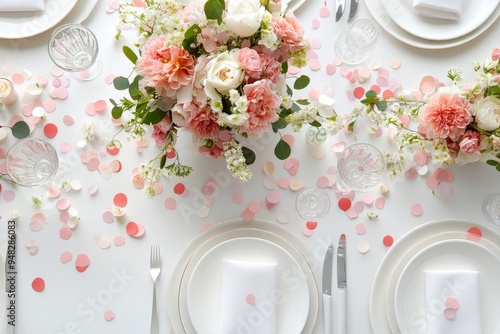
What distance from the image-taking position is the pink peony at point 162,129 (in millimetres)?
1224

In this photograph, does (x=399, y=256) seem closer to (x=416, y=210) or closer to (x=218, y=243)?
(x=416, y=210)

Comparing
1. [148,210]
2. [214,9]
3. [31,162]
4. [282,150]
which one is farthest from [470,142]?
[31,162]

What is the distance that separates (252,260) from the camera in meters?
1.38

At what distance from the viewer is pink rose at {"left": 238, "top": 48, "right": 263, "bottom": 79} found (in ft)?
3.53

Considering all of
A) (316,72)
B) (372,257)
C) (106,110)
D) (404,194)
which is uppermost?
(316,72)

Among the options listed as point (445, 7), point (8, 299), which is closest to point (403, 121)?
point (445, 7)

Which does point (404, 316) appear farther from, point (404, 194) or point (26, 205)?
Answer: point (26, 205)

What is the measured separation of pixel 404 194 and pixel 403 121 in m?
0.20

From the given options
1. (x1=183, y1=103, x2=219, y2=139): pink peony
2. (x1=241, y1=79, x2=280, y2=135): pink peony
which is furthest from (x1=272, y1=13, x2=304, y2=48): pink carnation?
(x1=183, y1=103, x2=219, y2=139): pink peony

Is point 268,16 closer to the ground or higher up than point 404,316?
higher up

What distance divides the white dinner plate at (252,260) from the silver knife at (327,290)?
0.06m

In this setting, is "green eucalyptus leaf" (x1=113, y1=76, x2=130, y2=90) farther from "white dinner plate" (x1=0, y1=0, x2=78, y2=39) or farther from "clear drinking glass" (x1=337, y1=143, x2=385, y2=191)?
"clear drinking glass" (x1=337, y1=143, x2=385, y2=191)

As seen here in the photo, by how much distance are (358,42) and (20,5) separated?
928 mm

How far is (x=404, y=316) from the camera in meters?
1.38
